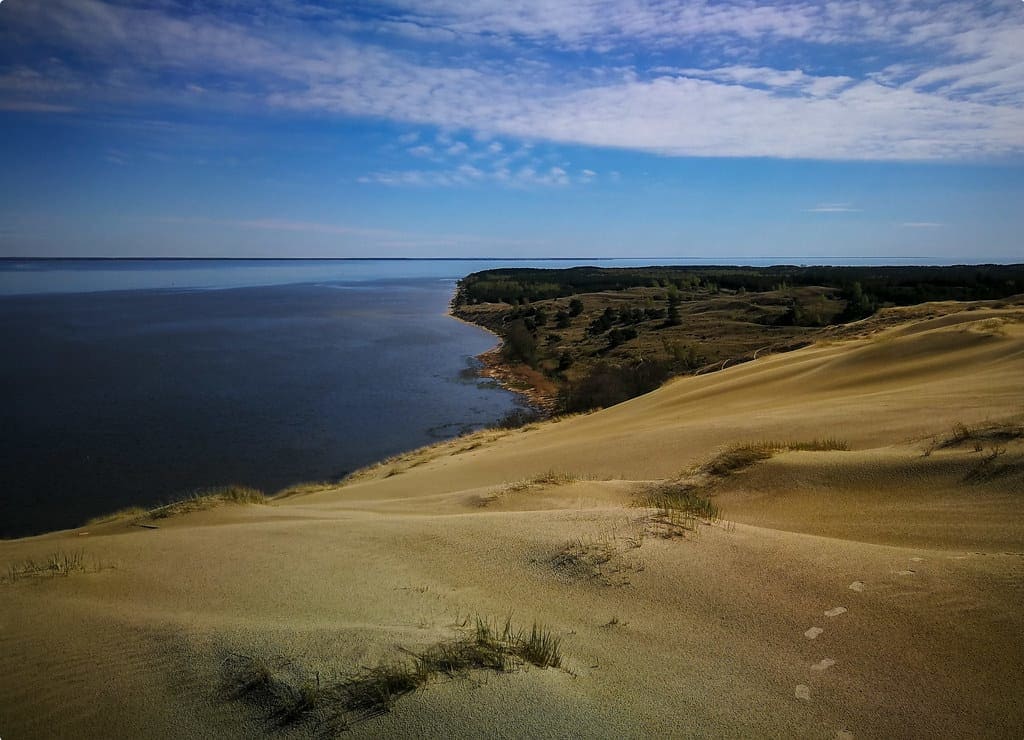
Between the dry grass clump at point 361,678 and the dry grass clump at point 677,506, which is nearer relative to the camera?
the dry grass clump at point 361,678

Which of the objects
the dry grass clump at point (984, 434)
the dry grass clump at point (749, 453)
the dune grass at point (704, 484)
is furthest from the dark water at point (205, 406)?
the dry grass clump at point (984, 434)

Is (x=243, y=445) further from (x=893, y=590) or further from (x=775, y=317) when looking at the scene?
(x=775, y=317)

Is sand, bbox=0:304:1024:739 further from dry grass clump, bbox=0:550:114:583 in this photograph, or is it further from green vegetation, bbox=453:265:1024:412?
green vegetation, bbox=453:265:1024:412

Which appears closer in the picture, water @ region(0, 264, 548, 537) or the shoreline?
water @ region(0, 264, 548, 537)

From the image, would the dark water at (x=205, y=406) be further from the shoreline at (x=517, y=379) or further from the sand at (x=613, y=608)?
the sand at (x=613, y=608)

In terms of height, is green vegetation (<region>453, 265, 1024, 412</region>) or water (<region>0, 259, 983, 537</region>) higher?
green vegetation (<region>453, 265, 1024, 412</region>)

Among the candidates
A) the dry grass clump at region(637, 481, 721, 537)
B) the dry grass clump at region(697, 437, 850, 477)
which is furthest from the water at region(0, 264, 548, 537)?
the dry grass clump at region(697, 437, 850, 477)
